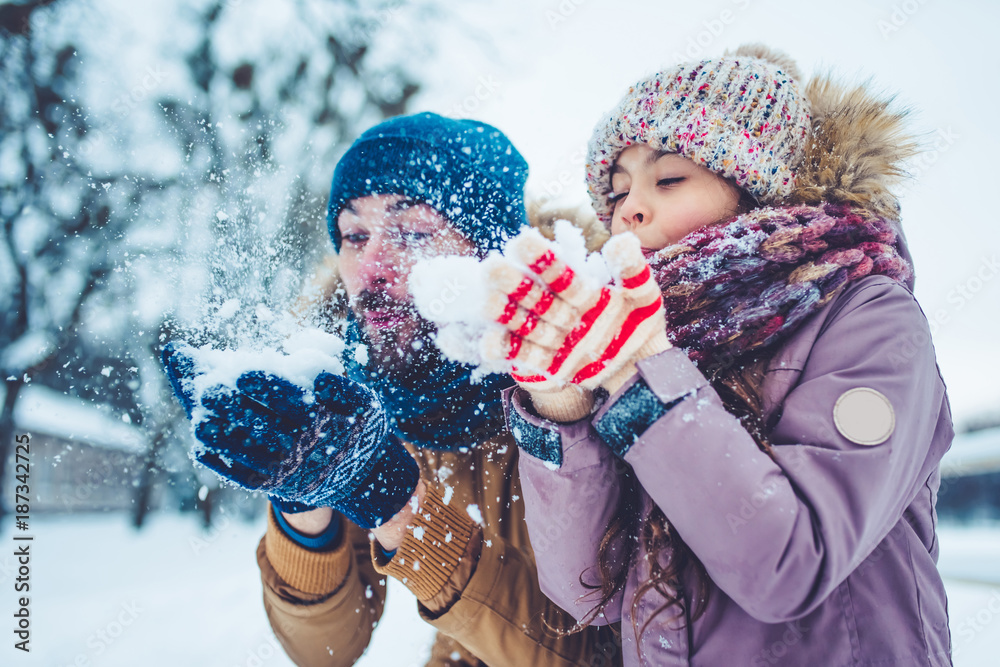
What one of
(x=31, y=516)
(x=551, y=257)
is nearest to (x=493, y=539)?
(x=551, y=257)

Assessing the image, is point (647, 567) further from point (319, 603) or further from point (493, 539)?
point (319, 603)

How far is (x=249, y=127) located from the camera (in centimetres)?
430

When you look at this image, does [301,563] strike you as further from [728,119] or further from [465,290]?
[728,119]

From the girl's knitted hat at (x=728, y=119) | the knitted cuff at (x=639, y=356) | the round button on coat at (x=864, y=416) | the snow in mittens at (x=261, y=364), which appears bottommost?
the snow in mittens at (x=261, y=364)

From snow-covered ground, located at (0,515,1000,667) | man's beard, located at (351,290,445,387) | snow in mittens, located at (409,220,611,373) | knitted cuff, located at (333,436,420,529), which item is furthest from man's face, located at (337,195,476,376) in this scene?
snow-covered ground, located at (0,515,1000,667)

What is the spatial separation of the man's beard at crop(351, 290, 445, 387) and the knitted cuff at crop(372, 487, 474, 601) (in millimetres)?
537

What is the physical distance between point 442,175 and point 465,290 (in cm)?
123

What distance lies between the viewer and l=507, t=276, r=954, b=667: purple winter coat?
2.54 ft

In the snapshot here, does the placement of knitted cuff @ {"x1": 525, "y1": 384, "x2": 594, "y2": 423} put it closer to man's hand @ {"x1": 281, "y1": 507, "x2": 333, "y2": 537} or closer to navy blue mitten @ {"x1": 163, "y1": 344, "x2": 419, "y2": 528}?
navy blue mitten @ {"x1": 163, "y1": 344, "x2": 419, "y2": 528}

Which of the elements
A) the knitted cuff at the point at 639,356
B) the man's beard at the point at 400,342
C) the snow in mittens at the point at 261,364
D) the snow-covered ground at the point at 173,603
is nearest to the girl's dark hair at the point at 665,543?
the knitted cuff at the point at 639,356

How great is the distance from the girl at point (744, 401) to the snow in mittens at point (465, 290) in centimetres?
5

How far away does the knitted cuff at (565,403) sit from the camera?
3.07ft

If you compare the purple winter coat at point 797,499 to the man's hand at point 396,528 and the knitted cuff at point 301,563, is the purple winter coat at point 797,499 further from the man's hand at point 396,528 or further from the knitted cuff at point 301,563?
the knitted cuff at point 301,563

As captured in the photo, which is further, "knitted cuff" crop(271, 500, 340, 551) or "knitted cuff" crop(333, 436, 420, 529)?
"knitted cuff" crop(271, 500, 340, 551)
